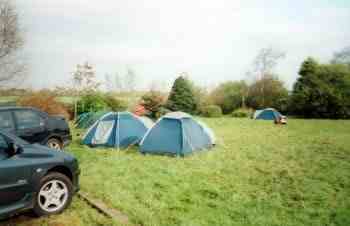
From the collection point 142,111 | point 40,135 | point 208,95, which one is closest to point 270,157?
point 40,135

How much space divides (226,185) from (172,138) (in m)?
3.41

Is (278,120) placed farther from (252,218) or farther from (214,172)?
(252,218)

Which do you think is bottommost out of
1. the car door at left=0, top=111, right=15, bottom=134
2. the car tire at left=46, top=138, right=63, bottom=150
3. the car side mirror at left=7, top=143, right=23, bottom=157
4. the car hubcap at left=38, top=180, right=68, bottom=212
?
the car hubcap at left=38, top=180, right=68, bottom=212

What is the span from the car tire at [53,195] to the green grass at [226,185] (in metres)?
0.84

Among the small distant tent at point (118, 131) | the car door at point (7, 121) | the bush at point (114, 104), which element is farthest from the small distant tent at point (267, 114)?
the car door at point (7, 121)

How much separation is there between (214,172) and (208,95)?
31.5m

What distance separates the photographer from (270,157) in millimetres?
9367

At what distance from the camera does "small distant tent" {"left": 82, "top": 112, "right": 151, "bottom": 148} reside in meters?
10.5

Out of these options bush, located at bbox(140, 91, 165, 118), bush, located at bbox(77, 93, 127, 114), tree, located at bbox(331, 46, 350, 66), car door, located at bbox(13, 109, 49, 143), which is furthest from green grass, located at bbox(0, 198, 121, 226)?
tree, located at bbox(331, 46, 350, 66)

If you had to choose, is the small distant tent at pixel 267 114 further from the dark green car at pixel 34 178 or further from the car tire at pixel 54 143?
the dark green car at pixel 34 178

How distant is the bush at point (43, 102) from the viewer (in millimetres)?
17406

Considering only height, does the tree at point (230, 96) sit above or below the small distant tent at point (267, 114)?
above

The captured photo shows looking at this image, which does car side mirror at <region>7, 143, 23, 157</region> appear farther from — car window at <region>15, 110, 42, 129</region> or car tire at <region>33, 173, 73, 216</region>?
car window at <region>15, 110, 42, 129</region>

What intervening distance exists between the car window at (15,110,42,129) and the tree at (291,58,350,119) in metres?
27.7
